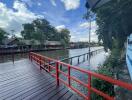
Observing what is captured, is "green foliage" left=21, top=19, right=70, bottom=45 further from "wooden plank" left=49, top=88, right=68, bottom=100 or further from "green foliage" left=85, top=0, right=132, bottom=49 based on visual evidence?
"wooden plank" left=49, top=88, right=68, bottom=100

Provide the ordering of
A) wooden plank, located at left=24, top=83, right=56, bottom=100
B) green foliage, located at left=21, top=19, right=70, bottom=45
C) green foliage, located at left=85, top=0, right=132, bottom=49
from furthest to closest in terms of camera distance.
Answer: green foliage, located at left=21, top=19, right=70, bottom=45
green foliage, located at left=85, top=0, right=132, bottom=49
wooden plank, located at left=24, top=83, right=56, bottom=100

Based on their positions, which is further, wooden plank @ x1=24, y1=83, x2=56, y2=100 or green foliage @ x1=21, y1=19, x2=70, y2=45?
green foliage @ x1=21, y1=19, x2=70, y2=45

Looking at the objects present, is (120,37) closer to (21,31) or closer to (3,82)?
(3,82)

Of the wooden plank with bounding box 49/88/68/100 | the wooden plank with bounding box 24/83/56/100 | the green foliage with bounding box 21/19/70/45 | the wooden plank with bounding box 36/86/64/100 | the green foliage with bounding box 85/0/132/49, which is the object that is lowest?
the wooden plank with bounding box 49/88/68/100

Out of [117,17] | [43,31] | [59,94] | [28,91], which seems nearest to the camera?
[59,94]

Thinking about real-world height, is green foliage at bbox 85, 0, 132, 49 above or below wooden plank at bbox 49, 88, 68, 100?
above

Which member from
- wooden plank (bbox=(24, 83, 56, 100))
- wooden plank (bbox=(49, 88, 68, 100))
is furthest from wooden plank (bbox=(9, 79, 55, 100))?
wooden plank (bbox=(49, 88, 68, 100))

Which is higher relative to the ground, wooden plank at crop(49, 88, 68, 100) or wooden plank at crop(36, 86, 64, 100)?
wooden plank at crop(36, 86, 64, 100)

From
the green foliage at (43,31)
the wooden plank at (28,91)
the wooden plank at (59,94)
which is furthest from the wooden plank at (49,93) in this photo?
the green foliage at (43,31)

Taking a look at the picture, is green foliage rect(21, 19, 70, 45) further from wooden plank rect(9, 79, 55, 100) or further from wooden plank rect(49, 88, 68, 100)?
wooden plank rect(49, 88, 68, 100)

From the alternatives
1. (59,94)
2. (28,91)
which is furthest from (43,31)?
(59,94)

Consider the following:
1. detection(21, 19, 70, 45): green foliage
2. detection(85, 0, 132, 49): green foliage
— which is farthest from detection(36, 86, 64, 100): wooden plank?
detection(21, 19, 70, 45): green foliage

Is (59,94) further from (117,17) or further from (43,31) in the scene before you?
(43,31)

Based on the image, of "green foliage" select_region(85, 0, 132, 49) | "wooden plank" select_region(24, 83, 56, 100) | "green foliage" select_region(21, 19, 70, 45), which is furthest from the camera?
"green foliage" select_region(21, 19, 70, 45)
